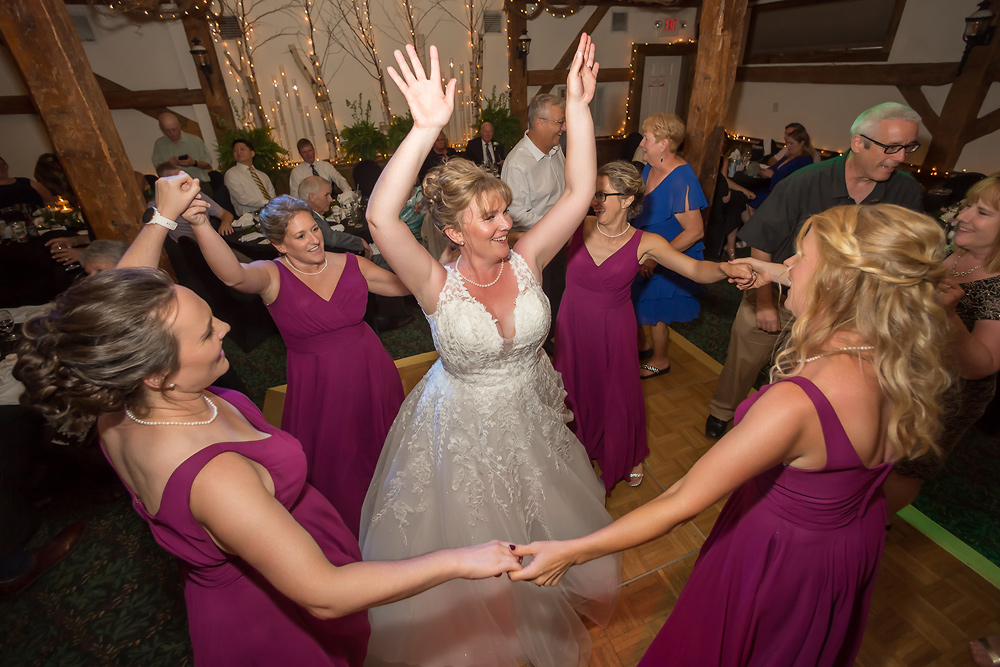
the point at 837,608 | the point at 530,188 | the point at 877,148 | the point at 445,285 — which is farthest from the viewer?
the point at 530,188

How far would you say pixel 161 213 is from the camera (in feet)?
5.36

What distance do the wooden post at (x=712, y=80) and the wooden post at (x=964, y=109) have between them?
3.54m

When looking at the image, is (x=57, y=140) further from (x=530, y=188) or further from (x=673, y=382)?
(x=673, y=382)

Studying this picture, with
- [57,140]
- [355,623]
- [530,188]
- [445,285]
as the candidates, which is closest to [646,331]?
[530,188]

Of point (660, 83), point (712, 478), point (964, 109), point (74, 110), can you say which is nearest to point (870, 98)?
point (964, 109)

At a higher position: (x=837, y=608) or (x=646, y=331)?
(x=837, y=608)

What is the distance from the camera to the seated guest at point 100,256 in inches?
91.3

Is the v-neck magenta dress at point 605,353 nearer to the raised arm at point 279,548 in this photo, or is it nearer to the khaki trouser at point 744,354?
the khaki trouser at point 744,354

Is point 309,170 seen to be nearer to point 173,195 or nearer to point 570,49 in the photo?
point 173,195

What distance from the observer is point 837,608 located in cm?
134

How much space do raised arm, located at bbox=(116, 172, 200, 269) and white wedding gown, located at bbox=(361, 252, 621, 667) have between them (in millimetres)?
900

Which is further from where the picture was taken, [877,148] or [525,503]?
[877,148]

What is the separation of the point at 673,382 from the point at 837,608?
7.49 ft

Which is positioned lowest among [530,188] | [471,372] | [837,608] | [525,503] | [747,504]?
[525,503]
